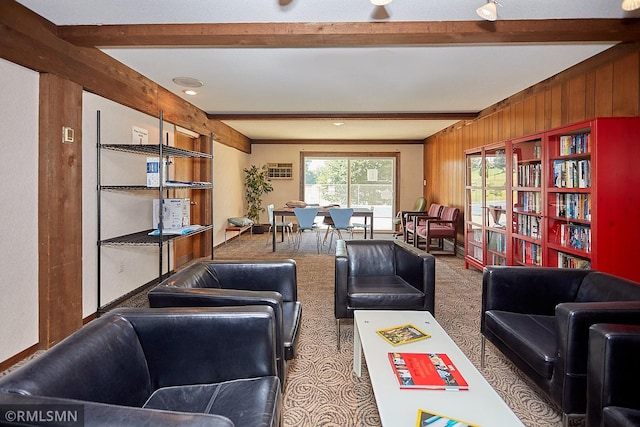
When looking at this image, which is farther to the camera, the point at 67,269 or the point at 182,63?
the point at 182,63

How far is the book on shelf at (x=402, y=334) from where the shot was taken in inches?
73.3

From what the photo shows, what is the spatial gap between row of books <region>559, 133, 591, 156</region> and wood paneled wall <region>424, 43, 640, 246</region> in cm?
27

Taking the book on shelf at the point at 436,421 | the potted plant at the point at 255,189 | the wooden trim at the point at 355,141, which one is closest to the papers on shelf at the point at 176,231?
the book on shelf at the point at 436,421

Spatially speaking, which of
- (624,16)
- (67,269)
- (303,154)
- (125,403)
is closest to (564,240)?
(624,16)

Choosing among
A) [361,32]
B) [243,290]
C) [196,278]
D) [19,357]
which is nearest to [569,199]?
[361,32]

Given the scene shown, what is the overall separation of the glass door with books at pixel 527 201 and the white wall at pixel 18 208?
4.25m

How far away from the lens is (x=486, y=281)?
2.31m

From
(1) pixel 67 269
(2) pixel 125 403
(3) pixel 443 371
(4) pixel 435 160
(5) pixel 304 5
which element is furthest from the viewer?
(4) pixel 435 160

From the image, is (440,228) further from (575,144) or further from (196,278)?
(196,278)

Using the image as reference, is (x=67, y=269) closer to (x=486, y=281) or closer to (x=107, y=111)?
(x=107, y=111)

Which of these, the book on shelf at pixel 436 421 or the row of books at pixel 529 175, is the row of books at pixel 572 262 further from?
the book on shelf at pixel 436 421

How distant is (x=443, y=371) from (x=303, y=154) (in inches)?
307

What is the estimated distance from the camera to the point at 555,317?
5.88 feet

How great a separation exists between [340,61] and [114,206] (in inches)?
99.7
